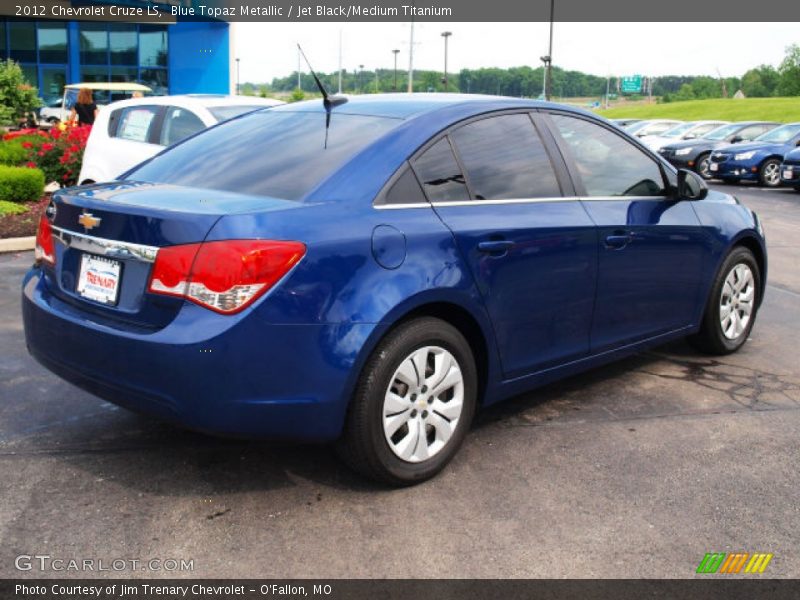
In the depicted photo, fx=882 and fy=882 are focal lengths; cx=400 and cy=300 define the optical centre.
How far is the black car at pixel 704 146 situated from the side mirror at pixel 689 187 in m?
17.5

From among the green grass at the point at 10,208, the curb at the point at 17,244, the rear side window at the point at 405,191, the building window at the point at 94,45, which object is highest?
the building window at the point at 94,45

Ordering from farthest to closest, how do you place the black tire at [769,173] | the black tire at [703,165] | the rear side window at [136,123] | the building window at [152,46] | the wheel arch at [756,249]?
the building window at [152,46] → the black tire at [703,165] → the black tire at [769,173] → the rear side window at [136,123] → the wheel arch at [756,249]

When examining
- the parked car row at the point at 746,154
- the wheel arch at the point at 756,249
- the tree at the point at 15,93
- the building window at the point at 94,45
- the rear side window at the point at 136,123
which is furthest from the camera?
the building window at the point at 94,45

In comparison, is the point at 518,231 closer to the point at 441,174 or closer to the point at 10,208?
the point at 441,174

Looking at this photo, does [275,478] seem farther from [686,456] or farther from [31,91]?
[31,91]

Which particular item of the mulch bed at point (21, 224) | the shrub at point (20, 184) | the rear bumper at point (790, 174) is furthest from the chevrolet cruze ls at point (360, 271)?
the rear bumper at point (790, 174)

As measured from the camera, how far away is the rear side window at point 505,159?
159 inches

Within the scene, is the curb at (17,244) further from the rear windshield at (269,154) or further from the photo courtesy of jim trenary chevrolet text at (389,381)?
the rear windshield at (269,154)

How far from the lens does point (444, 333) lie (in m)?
3.67

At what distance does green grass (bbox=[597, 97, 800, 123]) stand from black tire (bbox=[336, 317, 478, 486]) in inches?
2143

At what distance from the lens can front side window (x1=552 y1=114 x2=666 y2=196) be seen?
15.0 ft

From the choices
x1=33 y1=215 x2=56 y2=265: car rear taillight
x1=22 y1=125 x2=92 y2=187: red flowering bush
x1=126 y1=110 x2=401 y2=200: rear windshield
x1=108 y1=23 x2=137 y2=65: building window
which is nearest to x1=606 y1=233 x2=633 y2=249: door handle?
x1=126 y1=110 x2=401 y2=200: rear windshield
